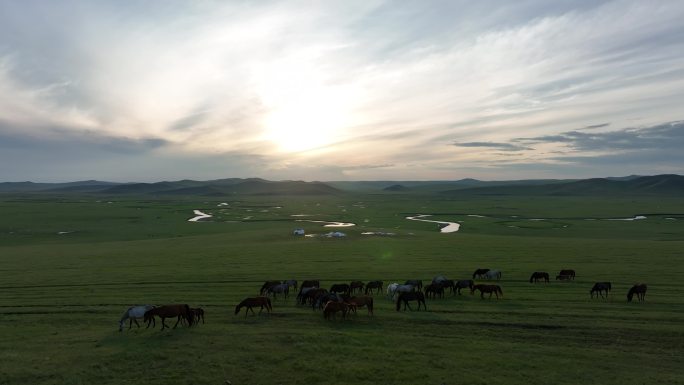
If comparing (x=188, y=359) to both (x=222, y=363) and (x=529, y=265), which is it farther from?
(x=529, y=265)

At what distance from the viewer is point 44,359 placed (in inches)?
590

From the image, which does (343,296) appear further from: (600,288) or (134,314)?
(600,288)

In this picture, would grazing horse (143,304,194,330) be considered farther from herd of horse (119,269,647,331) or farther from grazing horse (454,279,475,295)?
grazing horse (454,279,475,295)

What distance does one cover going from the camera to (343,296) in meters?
23.4

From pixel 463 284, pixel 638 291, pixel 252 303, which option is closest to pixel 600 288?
pixel 638 291

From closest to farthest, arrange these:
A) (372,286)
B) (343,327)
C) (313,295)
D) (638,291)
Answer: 1. (343,327)
2. (313,295)
3. (638,291)
4. (372,286)

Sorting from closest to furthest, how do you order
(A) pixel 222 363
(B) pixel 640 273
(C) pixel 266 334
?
(A) pixel 222 363, (C) pixel 266 334, (B) pixel 640 273

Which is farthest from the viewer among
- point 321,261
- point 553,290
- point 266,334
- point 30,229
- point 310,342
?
point 30,229

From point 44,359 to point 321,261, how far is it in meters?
27.3

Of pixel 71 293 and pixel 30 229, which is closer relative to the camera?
pixel 71 293

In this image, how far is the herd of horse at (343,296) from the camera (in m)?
18.9

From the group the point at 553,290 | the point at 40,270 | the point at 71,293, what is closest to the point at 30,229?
the point at 40,270

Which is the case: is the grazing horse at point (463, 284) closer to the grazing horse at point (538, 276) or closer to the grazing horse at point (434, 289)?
the grazing horse at point (434, 289)

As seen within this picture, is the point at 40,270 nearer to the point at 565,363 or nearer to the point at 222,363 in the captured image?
the point at 222,363
